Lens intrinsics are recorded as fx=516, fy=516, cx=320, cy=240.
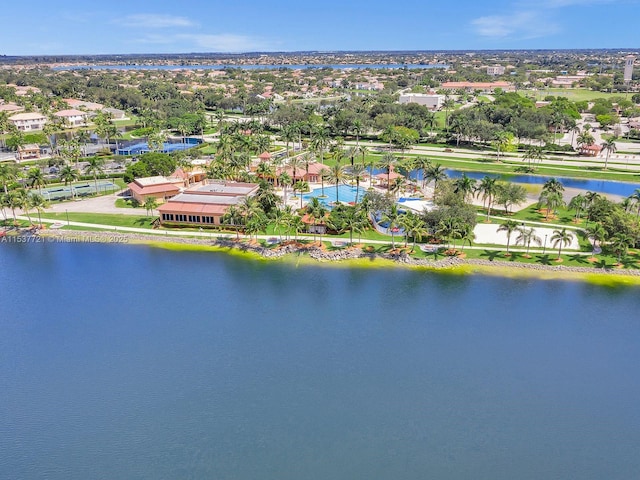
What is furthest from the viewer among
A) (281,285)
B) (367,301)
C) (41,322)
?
(281,285)

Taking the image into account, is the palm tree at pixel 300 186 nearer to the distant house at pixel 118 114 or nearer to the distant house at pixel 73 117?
the distant house at pixel 73 117

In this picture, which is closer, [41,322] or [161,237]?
[41,322]

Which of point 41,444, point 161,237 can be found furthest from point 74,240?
point 41,444

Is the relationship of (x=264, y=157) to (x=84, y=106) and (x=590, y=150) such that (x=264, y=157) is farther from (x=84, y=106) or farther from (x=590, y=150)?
(x=84, y=106)

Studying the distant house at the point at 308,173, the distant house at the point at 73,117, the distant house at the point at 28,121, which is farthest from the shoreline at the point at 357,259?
the distant house at the point at 73,117

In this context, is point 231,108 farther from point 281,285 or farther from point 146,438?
point 146,438

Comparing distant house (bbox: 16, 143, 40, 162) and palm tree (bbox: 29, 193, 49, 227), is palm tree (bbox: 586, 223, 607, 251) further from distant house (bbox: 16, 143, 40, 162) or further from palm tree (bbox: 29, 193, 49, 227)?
distant house (bbox: 16, 143, 40, 162)

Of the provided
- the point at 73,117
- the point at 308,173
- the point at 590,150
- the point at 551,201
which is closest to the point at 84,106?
the point at 73,117
